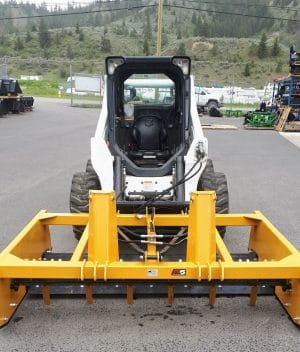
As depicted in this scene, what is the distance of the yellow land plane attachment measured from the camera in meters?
3.43

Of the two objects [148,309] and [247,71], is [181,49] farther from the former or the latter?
[148,309]

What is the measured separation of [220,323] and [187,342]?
39 cm

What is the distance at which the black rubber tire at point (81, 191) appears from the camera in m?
5.30

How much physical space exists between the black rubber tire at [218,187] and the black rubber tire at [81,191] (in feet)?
4.14

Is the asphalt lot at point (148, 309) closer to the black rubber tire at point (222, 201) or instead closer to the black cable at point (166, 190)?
the black rubber tire at point (222, 201)

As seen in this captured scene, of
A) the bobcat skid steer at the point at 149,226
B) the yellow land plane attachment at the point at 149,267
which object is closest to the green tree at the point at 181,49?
the bobcat skid steer at the point at 149,226

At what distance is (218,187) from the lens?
557 centimetres

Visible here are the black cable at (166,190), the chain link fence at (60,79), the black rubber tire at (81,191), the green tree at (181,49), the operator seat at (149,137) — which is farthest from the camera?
A: the green tree at (181,49)

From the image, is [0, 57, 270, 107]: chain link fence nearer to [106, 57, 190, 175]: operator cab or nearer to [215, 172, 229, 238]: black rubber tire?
[106, 57, 190, 175]: operator cab

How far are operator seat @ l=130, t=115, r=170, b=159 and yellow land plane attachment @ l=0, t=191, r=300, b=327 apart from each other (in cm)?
217

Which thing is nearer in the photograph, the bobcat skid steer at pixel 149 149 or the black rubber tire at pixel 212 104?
the bobcat skid steer at pixel 149 149

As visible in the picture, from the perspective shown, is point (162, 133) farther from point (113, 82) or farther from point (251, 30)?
point (251, 30)

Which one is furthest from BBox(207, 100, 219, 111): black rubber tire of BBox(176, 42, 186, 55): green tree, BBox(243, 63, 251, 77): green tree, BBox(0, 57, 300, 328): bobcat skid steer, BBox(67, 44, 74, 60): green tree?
BBox(67, 44, 74, 60): green tree

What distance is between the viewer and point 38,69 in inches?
3214
